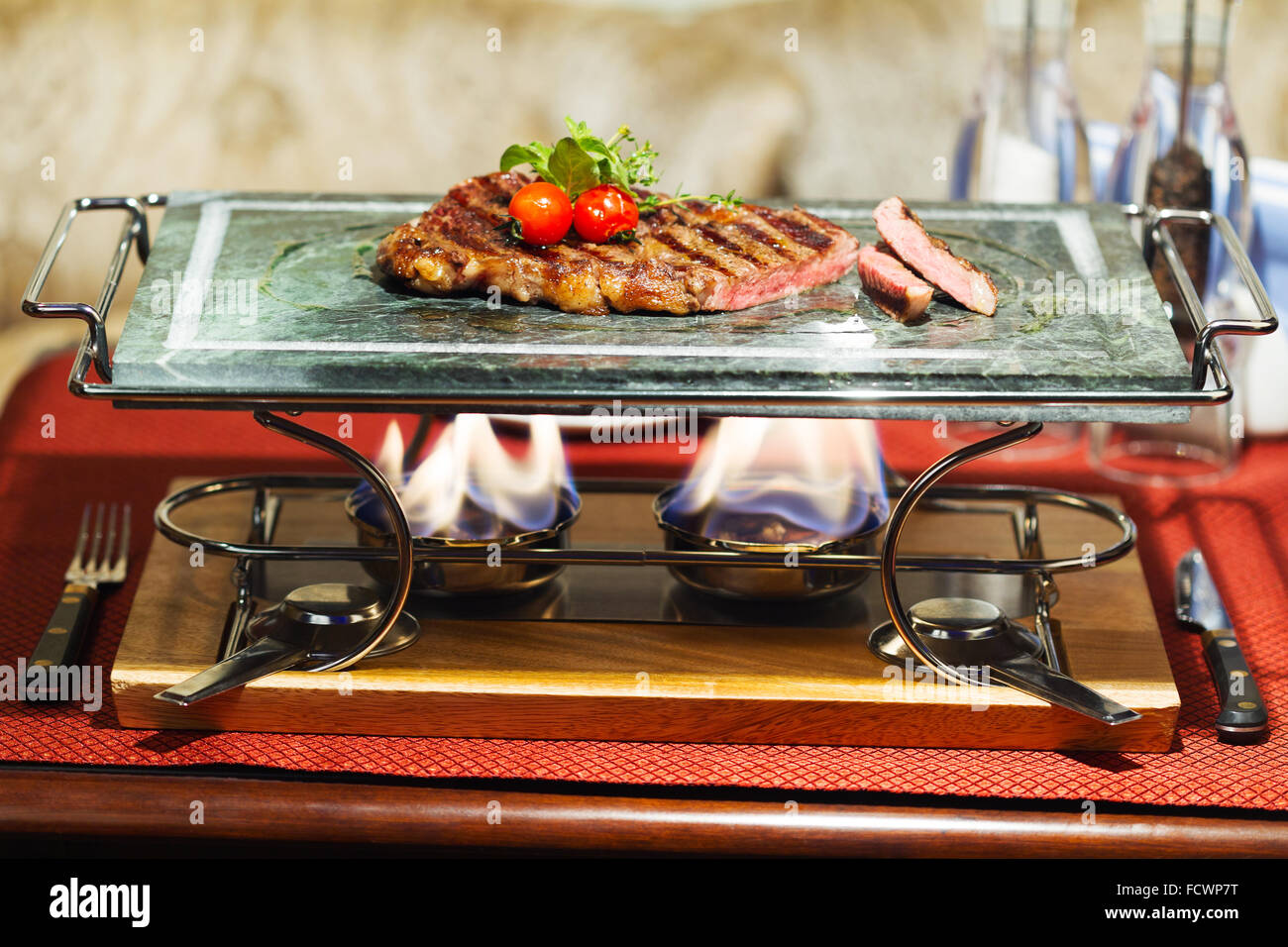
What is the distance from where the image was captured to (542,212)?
165 centimetres

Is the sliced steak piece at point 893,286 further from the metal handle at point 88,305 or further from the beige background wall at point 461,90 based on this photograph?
the beige background wall at point 461,90

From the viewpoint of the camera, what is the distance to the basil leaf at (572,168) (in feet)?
5.60

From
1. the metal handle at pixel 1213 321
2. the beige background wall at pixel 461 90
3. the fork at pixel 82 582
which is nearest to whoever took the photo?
the metal handle at pixel 1213 321

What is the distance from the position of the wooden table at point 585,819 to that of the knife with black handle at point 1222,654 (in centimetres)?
15

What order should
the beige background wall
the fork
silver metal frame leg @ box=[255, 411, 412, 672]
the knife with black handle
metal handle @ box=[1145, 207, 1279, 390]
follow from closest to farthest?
metal handle @ box=[1145, 207, 1279, 390] → silver metal frame leg @ box=[255, 411, 412, 672] → the knife with black handle → the fork → the beige background wall

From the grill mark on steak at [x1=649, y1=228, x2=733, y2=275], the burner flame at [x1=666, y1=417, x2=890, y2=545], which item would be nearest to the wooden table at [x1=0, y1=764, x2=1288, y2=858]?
the burner flame at [x1=666, y1=417, x2=890, y2=545]

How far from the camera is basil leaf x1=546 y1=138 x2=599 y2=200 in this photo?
1707 millimetres

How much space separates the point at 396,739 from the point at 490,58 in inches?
85.8

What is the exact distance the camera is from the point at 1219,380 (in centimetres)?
144

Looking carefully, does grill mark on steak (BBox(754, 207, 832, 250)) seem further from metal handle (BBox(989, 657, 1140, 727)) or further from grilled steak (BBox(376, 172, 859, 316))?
metal handle (BBox(989, 657, 1140, 727))

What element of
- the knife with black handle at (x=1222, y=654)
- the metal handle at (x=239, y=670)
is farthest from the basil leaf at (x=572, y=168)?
the knife with black handle at (x=1222, y=654)

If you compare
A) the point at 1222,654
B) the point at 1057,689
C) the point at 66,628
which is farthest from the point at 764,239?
the point at 66,628

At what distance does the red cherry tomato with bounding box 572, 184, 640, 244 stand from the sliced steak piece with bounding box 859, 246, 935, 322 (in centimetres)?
29
